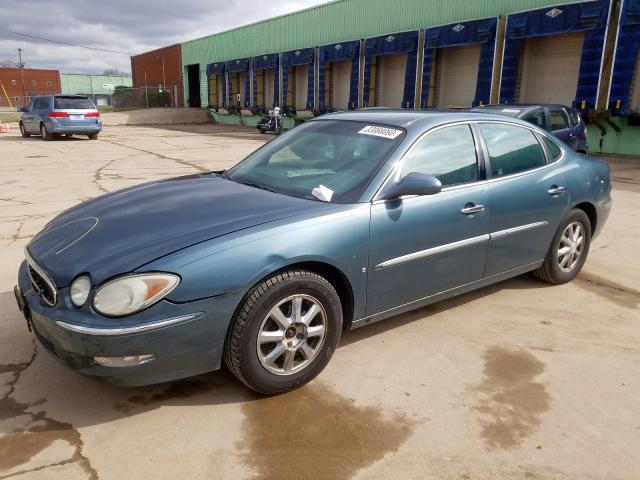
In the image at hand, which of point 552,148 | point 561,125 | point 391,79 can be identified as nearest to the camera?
point 552,148

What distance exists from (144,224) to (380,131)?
169 centimetres

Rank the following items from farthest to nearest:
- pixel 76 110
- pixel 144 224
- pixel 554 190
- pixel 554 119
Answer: pixel 76 110 → pixel 554 119 → pixel 554 190 → pixel 144 224

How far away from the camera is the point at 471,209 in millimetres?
3639

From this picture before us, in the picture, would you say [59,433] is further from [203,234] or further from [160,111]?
[160,111]

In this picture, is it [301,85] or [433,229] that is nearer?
[433,229]

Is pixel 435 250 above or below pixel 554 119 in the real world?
below

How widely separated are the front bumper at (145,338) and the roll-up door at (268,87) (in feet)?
106

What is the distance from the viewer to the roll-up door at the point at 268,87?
3372cm

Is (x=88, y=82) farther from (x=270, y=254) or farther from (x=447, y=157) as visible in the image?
(x=270, y=254)

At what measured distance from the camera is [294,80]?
31609mm

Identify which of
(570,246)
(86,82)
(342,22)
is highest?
(342,22)

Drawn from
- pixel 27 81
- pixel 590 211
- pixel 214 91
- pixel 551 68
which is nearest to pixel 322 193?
pixel 590 211

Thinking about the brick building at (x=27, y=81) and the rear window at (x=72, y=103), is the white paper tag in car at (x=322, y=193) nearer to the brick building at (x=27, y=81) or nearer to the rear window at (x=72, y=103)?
the rear window at (x=72, y=103)

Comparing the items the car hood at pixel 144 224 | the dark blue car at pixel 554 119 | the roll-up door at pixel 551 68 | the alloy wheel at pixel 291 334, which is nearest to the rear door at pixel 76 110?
the dark blue car at pixel 554 119
